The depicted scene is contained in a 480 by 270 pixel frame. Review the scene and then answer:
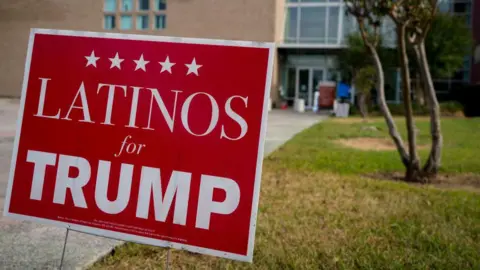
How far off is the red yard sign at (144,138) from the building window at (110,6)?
0.52 meters

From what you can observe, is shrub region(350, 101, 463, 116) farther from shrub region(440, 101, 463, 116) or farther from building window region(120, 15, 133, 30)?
building window region(120, 15, 133, 30)

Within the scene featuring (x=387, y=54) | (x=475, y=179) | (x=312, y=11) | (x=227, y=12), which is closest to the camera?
(x=227, y=12)

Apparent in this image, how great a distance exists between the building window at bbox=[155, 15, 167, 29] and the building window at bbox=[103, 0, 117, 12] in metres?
0.25

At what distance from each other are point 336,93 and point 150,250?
2331cm

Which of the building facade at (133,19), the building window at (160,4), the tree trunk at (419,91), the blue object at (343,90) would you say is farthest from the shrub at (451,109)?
the building window at (160,4)

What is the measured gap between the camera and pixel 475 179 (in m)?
6.17

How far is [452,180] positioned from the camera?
612 cm

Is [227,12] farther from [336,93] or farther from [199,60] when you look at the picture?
[336,93]

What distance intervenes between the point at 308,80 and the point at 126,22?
2457cm

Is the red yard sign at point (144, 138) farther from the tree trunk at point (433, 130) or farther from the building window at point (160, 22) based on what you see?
the tree trunk at point (433, 130)

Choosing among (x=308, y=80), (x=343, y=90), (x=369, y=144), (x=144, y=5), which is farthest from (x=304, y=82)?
(x=144, y=5)

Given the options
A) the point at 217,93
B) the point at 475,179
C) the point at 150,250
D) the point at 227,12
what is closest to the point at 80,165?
the point at 217,93

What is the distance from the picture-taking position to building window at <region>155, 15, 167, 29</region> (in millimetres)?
2956

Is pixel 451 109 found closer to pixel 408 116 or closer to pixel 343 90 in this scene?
pixel 343 90
